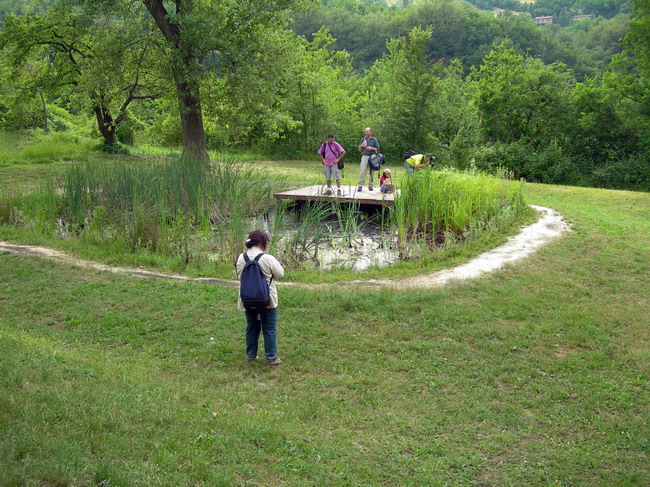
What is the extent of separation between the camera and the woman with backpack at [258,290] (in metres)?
5.46

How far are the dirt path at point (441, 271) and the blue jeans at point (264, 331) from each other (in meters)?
2.56

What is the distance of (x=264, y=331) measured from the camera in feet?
19.0

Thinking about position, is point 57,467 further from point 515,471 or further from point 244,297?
point 515,471

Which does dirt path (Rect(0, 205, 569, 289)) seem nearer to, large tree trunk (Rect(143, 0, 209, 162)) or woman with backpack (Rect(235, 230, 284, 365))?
woman with backpack (Rect(235, 230, 284, 365))

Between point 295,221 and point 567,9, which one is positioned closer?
point 295,221

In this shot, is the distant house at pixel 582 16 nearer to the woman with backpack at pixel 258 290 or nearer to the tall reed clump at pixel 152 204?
the tall reed clump at pixel 152 204

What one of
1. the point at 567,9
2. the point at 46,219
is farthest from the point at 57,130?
the point at 567,9

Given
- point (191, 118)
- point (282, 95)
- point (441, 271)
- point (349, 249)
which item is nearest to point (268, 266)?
point (441, 271)

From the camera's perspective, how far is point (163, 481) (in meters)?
3.30

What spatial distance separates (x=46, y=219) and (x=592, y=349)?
9861mm

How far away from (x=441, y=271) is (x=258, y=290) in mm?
4592

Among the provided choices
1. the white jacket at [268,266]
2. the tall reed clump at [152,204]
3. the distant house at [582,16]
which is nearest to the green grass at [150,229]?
the tall reed clump at [152,204]

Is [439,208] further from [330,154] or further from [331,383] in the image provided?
[331,383]

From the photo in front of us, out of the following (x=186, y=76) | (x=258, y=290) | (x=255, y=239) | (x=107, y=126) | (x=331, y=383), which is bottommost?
(x=331, y=383)
